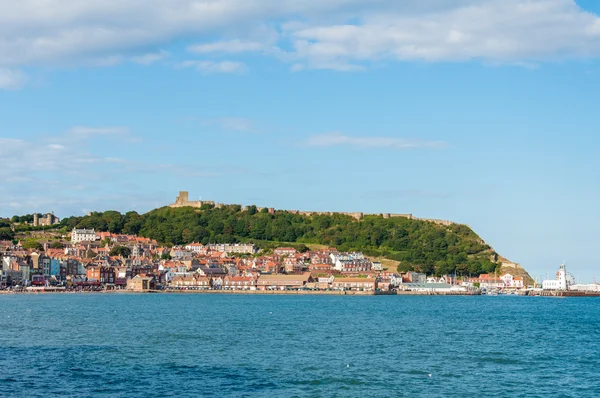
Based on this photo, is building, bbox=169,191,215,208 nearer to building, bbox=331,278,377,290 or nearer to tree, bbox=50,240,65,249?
tree, bbox=50,240,65,249

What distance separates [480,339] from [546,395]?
1457 centimetres

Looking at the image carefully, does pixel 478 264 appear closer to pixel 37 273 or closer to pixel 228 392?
pixel 37 273

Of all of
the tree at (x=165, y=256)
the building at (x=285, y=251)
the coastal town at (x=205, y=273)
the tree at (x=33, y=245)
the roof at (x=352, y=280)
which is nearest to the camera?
the coastal town at (x=205, y=273)

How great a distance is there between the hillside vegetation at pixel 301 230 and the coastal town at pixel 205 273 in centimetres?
856

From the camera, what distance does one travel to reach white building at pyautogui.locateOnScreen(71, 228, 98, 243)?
444 ft

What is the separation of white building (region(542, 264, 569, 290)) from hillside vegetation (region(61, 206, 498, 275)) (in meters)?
9.61

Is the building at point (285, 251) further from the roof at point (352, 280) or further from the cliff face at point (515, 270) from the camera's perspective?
the cliff face at point (515, 270)

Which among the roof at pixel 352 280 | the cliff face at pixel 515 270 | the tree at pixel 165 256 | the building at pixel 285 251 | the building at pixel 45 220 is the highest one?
the building at pixel 45 220

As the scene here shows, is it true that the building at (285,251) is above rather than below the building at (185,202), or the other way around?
below

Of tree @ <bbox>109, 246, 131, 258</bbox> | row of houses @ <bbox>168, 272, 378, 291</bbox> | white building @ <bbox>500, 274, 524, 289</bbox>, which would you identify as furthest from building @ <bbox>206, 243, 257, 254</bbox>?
white building @ <bbox>500, 274, 524, 289</bbox>

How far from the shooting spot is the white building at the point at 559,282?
119562 mm

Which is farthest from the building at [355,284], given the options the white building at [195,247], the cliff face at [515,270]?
the white building at [195,247]

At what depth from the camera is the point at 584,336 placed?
40969mm

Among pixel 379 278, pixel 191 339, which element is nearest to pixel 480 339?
pixel 191 339
